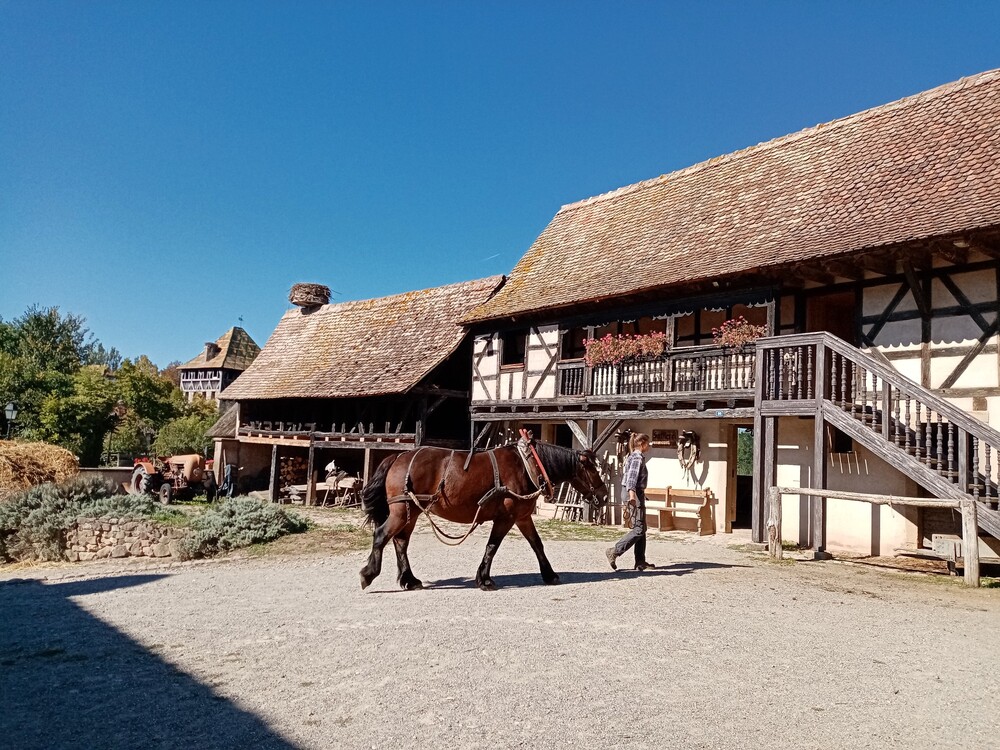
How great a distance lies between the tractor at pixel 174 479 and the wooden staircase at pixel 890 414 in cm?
1635

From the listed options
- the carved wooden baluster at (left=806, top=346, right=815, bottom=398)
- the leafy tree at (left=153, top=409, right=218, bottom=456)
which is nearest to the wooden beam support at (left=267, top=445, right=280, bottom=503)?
the leafy tree at (left=153, top=409, right=218, bottom=456)

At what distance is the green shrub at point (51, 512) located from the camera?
13133mm

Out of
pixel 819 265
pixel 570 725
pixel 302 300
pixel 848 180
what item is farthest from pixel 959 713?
pixel 302 300

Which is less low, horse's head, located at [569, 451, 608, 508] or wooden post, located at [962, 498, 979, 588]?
horse's head, located at [569, 451, 608, 508]

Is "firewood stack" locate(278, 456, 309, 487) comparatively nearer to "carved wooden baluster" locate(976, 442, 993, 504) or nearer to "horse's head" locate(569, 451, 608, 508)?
"horse's head" locate(569, 451, 608, 508)

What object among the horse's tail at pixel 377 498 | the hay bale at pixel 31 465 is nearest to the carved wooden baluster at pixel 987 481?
the horse's tail at pixel 377 498

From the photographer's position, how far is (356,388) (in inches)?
783

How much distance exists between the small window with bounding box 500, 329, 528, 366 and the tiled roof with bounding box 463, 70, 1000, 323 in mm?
940

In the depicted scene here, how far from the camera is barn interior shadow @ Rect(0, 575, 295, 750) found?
380cm

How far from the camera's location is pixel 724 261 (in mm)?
12828

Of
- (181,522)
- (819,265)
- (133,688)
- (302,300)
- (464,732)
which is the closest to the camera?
(464,732)

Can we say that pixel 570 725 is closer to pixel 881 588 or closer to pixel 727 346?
pixel 881 588

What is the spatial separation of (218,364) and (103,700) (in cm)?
5222

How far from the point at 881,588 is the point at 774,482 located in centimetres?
335
